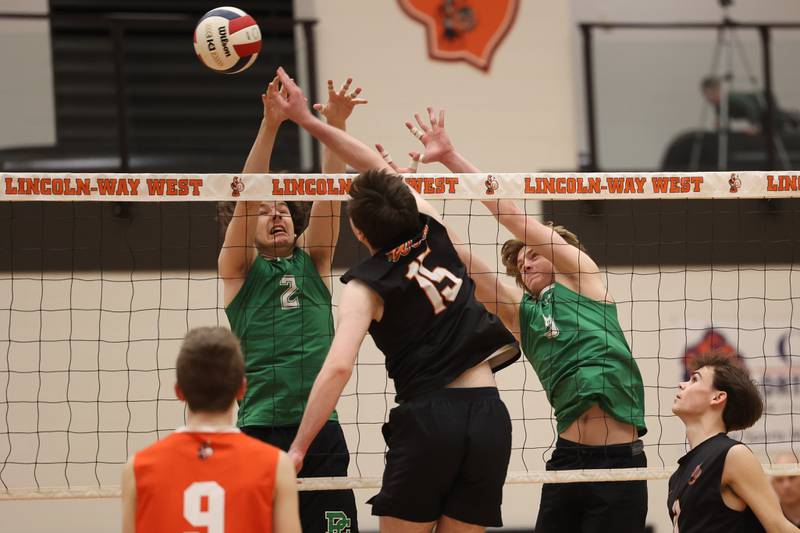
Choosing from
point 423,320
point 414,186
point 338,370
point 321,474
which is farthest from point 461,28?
point 338,370

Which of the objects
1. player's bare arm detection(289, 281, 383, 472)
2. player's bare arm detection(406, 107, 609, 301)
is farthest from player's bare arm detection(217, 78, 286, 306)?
player's bare arm detection(289, 281, 383, 472)

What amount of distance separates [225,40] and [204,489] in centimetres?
271

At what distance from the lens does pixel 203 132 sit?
9.63m

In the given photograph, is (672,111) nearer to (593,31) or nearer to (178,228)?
(593,31)

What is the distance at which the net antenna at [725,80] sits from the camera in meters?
9.66

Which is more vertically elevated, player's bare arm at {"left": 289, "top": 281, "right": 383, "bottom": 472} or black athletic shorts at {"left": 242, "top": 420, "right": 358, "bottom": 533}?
player's bare arm at {"left": 289, "top": 281, "right": 383, "bottom": 472}

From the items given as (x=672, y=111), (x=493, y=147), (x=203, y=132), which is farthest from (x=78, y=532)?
(x=672, y=111)

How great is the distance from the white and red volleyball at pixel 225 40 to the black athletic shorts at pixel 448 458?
218 centimetres

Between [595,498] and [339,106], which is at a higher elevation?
[339,106]

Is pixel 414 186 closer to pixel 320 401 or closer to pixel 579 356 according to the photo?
pixel 579 356

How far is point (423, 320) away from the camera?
12.9 feet

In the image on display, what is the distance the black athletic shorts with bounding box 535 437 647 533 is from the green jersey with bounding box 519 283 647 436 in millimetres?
138

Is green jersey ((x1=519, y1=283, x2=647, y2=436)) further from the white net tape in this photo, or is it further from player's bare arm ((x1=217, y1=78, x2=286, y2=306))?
player's bare arm ((x1=217, y1=78, x2=286, y2=306))

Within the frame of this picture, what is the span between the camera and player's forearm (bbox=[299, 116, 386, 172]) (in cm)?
454
